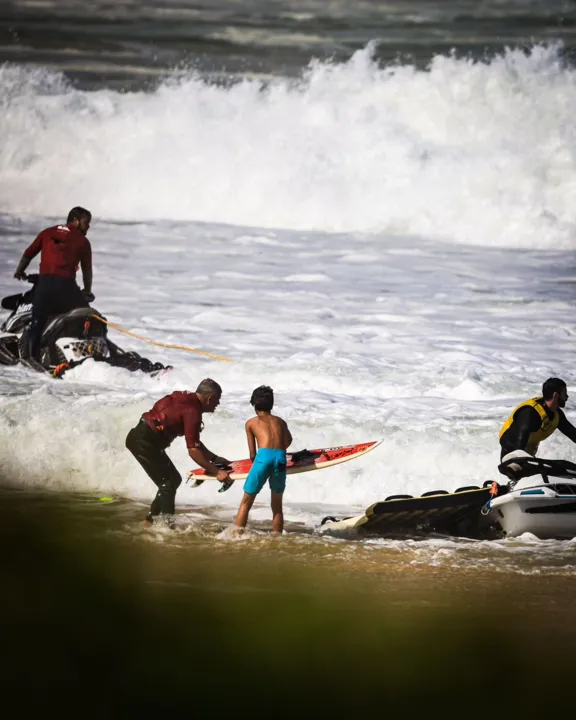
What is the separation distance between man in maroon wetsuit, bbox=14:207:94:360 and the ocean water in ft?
1.48

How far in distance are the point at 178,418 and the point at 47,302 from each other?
95.1 inches

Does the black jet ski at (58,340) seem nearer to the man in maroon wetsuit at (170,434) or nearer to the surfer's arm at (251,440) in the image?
the man in maroon wetsuit at (170,434)

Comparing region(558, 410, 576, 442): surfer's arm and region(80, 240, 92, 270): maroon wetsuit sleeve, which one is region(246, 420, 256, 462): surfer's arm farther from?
region(80, 240, 92, 270): maroon wetsuit sleeve

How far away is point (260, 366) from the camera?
714 centimetres

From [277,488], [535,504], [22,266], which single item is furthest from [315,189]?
[535,504]

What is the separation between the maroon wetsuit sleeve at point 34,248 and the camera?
21.6 feet

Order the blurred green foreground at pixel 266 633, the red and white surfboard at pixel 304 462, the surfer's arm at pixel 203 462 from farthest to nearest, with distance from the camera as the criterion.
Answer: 1. the red and white surfboard at pixel 304 462
2. the surfer's arm at pixel 203 462
3. the blurred green foreground at pixel 266 633

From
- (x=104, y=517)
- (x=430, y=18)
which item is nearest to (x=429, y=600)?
(x=104, y=517)

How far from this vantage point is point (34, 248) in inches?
261

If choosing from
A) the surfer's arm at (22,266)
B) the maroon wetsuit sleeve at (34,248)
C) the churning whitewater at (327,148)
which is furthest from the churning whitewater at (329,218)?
the surfer's arm at (22,266)

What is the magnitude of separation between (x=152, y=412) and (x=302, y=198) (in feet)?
11.1

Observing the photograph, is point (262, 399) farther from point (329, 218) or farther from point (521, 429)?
point (329, 218)

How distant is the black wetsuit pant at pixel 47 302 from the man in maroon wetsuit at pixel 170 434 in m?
2.25

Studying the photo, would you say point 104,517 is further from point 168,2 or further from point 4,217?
point 168,2
